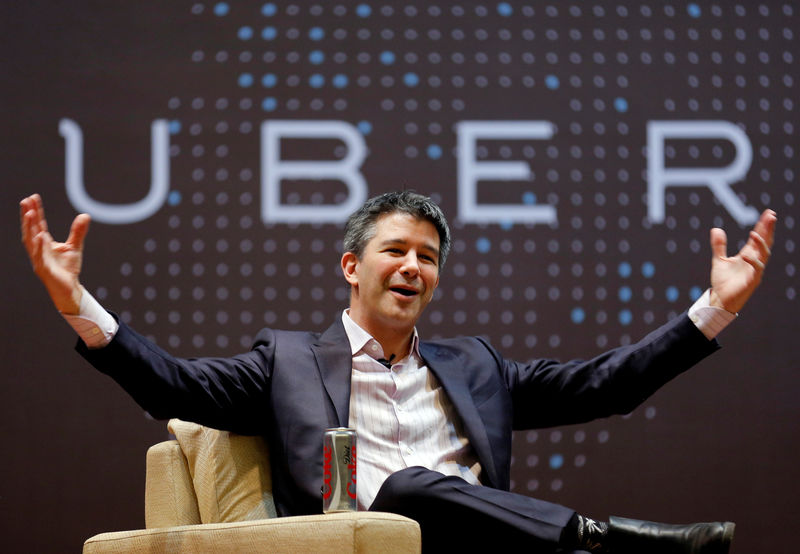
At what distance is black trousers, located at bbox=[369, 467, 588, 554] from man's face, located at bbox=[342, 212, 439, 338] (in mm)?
626

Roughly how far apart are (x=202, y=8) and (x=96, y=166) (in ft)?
2.52

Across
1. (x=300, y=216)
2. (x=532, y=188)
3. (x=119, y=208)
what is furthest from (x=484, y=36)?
(x=119, y=208)

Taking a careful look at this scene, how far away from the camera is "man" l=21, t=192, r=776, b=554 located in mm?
2080

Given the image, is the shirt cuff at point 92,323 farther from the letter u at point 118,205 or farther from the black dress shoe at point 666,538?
the letter u at point 118,205

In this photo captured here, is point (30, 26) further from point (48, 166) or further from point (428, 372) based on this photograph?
point (428, 372)

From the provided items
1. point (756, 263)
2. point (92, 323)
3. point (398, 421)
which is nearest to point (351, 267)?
point (398, 421)

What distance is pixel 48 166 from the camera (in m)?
3.55

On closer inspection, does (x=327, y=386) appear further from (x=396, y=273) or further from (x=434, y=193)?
(x=434, y=193)

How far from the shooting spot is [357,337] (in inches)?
104

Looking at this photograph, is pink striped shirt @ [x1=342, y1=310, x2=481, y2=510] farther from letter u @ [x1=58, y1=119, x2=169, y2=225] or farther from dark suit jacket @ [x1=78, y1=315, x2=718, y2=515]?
letter u @ [x1=58, y1=119, x2=169, y2=225]

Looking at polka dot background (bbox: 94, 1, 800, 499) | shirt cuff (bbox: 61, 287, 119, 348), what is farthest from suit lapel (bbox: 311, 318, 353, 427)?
polka dot background (bbox: 94, 1, 800, 499)

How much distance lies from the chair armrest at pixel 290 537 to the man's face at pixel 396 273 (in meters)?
0.85

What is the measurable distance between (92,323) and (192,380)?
1.15 ft

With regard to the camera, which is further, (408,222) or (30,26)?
(30,26)
